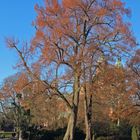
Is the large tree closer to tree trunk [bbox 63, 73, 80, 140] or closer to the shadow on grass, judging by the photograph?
tree trunk [bbox 63, 73, 80, 140]

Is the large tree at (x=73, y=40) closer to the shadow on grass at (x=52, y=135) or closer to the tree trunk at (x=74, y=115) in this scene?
the tree trunk at (x=74, y=115)

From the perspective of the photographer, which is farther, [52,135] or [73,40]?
[52,135]

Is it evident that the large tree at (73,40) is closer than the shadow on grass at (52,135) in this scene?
Yes

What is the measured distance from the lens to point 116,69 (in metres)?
38.8

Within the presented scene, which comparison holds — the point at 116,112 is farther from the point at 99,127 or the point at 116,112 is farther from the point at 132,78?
the point at 99,127

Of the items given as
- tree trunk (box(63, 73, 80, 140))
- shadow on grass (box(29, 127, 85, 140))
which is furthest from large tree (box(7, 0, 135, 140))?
shadow on grass (box(29, 127, 85, 140))

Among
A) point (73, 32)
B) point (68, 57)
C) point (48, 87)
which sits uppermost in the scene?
point (73, 32)

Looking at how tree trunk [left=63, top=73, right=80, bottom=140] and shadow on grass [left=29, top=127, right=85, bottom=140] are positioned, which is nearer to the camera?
tree trunk [left=63, top=73, right=80, bottom=140]

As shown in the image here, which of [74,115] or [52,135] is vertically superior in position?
[52,135]

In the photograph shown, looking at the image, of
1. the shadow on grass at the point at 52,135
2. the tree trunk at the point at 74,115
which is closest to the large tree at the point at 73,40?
the tree trunk at the point at 74,115

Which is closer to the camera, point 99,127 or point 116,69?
point 116,69

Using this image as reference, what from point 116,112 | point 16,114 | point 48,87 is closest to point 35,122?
point 16,114

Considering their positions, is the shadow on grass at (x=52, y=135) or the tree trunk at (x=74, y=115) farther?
the shadow on grass at (x=52, y=135)

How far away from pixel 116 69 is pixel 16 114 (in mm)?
37981
